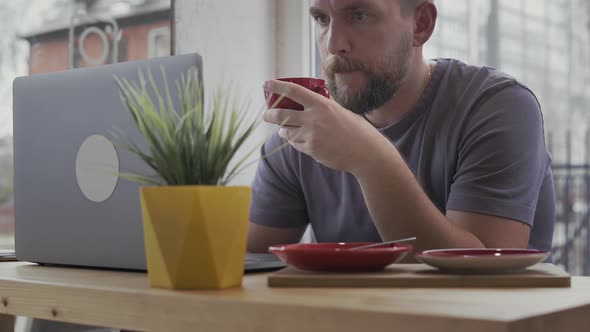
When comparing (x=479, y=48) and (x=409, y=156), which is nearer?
(x=409, y=156)

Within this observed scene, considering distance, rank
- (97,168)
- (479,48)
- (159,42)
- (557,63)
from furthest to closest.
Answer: (557,63) < (479,48) < (159,42) < (97,168)

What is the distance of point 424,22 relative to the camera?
1911 mm

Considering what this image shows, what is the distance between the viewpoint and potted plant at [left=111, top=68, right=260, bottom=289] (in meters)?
0.87

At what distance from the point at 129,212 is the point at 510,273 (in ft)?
1.68

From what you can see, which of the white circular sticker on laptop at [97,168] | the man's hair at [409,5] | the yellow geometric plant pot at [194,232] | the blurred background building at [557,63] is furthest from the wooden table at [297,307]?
the blurred background building at [557,63]

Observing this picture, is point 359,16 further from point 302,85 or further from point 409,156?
point 302,85

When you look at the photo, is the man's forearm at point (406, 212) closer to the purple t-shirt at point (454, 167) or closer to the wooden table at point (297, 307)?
the purple t-shirt at point (454, 167)

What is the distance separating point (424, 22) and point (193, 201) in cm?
119

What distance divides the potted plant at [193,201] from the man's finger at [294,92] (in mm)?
199

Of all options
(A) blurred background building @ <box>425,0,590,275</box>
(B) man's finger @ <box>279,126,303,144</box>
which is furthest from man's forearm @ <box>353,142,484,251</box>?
(A) blurred background building @ <box>425,0,590,275</box>

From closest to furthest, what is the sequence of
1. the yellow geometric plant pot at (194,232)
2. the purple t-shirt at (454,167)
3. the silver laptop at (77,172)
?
1. the yellow geometric plant pot at (194,232)
2. the silver laptop at (77,172)
3. the purple t-shirt at (454,167)

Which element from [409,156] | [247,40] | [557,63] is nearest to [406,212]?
[409,156]

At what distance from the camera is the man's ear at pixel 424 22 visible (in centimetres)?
190

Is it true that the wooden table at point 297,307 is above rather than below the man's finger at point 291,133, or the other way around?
below
